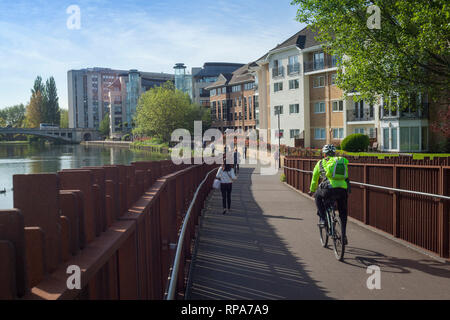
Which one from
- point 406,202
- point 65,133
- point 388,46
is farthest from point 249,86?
point 406,202

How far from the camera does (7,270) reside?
5.05 ft

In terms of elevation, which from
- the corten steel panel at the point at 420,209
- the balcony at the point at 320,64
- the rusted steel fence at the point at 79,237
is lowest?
the corten steel panel at the point at 420,209

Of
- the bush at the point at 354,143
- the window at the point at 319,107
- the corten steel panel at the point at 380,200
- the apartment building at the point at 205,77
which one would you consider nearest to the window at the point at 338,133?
the window at the point at 319,107

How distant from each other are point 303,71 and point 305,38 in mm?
4171

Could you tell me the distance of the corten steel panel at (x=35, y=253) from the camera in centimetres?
177

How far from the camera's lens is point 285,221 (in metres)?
12.0

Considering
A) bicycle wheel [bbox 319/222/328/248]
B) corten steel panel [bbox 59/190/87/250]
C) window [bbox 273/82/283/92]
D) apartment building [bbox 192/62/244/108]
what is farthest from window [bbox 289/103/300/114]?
apartment building [bbox 192/62/244/108]

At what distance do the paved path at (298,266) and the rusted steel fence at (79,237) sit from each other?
2143mm

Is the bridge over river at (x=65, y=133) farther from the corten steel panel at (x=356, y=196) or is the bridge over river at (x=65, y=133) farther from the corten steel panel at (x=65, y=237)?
the corten steel panel at (x=65, y=237)

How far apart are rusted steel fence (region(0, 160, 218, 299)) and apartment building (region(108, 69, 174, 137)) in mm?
153251

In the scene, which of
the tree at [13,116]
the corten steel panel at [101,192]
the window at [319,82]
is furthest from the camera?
the tree at [13,116]

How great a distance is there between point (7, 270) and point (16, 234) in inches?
4.8
